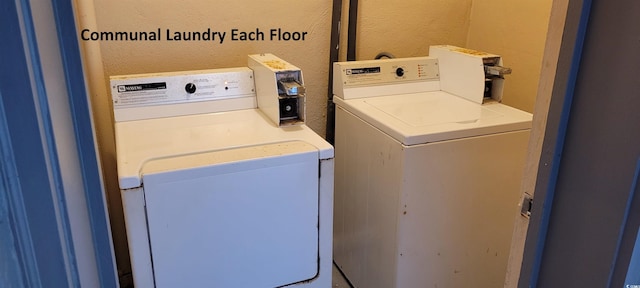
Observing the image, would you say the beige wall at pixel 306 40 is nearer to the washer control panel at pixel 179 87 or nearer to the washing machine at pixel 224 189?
the washer control panel at pixel 179 87

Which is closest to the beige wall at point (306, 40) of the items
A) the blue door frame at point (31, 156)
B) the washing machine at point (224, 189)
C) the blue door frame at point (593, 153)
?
the washing machine at point (224, 189)

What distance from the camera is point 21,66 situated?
17.8 inches

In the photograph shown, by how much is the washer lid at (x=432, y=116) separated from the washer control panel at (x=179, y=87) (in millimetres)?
449

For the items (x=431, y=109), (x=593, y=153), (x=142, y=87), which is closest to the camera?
(x=593, y=153)

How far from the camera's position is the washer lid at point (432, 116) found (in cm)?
161

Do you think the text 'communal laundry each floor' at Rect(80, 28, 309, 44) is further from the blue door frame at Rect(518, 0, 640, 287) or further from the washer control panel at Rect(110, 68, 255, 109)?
the blue door frame at Rect(518, 0, 640, 287)

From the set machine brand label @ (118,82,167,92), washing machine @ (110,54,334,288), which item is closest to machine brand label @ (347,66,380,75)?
washing machine @ (110,54,334,288)

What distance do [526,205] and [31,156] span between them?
0.73 meters

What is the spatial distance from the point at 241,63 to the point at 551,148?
1.64 meters

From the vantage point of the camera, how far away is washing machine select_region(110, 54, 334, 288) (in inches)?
51.5

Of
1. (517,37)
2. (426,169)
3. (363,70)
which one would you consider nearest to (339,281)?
(426,169)

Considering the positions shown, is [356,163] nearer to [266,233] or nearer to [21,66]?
[266,233]

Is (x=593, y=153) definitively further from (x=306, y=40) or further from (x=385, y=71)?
(x=306, y=40)

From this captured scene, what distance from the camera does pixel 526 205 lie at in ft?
2.64
